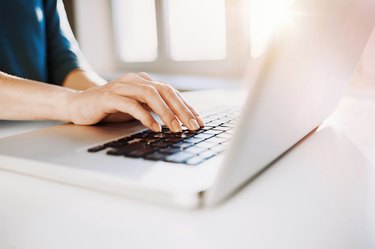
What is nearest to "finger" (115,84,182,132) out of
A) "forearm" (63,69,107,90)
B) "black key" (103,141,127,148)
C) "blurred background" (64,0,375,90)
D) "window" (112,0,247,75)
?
"black key" (103,141,127,148)

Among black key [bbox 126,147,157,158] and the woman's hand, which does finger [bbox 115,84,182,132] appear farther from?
black key [bbox 126,147,157,158]

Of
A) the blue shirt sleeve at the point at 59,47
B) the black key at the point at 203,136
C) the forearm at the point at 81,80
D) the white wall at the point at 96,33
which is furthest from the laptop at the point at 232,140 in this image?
the white wall at the point at 96,33

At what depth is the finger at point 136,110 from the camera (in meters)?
0.58

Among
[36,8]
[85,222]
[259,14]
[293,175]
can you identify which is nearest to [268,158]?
[293,175]

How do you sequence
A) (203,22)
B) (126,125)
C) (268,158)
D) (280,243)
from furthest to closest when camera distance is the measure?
(203,22)
(126,125)
(268,158)
(280,243)

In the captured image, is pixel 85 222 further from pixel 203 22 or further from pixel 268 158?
pixel 203 22

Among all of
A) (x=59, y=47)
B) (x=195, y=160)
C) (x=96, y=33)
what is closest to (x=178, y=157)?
(x=195, y=160)

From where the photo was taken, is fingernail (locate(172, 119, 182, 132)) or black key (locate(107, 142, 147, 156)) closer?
black key (locate(107, 142, 147, 156))

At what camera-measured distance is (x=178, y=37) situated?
2.17 meters

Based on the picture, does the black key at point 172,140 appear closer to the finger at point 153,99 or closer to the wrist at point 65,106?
the finger at point 153,99

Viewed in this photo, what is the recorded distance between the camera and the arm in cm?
58

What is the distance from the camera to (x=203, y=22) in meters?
1.96

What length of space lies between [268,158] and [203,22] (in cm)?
166

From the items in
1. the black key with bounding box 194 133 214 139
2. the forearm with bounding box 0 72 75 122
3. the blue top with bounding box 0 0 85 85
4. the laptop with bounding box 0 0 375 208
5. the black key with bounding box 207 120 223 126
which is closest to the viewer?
the laptop with bounding box 0 0 375 208
